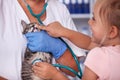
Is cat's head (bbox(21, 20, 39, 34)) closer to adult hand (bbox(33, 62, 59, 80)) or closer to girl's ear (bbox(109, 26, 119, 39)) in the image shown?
adult hand (bbox(33, 62, 59, 80))

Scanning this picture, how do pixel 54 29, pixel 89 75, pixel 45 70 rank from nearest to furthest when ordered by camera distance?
pixel 89 75
pixel 45 70
pixel 54 29

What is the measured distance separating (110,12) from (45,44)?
1.51ft

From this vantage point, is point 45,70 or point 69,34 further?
point 69,34

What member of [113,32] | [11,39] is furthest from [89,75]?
[11,39]

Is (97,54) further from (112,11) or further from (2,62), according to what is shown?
(2,62)

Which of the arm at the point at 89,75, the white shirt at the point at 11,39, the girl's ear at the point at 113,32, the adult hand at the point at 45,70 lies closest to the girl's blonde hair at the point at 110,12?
the girl's ear at the point at 113,32

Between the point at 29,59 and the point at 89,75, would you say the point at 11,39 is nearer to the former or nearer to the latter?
the point at 29,59

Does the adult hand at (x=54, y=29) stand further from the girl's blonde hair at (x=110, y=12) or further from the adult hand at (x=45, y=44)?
the girl's blonde hair at (x=110, y=12)

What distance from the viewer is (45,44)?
5.38ft

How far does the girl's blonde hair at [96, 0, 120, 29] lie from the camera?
1356 millimetres

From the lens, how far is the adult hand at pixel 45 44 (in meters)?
1.60

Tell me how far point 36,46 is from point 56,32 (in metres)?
0.15

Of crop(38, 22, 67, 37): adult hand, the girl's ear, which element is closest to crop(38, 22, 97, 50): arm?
crop(38, 22, 67, 37): adult hand

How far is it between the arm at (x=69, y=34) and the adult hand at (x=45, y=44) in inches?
1.7
